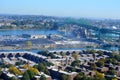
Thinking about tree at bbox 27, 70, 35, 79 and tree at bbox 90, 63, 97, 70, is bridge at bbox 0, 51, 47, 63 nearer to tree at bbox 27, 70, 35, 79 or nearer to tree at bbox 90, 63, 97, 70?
tree at bbox 90, 63, 97, 70

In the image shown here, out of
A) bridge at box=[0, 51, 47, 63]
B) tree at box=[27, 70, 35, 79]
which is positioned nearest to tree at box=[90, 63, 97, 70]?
tree at box=[27, 70, 35, 79]

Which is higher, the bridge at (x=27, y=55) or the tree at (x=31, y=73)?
the tree at (x=31, y=73)

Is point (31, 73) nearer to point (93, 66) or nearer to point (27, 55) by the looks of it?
point (93, 66)

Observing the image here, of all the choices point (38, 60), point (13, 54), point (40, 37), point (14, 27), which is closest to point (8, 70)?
point (38, 60)

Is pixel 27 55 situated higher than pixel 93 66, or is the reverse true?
pixel 93 66

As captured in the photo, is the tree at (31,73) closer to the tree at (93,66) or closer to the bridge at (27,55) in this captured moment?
the tree at (93,66)

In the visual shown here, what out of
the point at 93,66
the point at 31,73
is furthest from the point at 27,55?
the point at 31,73

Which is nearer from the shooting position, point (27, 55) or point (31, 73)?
point (31, 73)

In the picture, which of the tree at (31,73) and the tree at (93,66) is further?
the tree at (93,66)

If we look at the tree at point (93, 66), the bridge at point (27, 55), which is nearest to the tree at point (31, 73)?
the tree at point (93, 66)

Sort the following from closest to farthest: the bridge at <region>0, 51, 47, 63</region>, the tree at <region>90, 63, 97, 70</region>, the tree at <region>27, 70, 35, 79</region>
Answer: the tree at <region>27, 70, 35, 79</region>, the tree at <region>90, 63, 97, 70</region>, the bridge at <region>0, 51, 47, 63</region>

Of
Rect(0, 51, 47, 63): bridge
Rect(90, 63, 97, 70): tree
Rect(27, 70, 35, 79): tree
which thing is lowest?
Rect(0, 51, 47, 63): bridge
